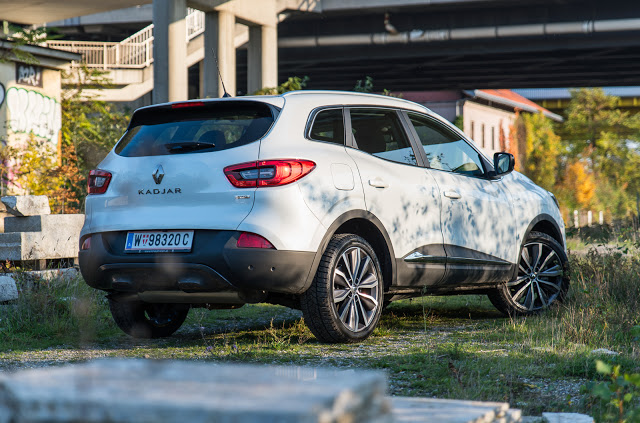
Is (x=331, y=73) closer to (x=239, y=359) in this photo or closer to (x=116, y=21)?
(x=116, y=21)

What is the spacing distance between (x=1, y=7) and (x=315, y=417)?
22624mm

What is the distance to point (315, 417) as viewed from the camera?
1.58 m

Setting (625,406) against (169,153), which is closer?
(625,406)

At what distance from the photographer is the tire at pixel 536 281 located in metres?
7.91

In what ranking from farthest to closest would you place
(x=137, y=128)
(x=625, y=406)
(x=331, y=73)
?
(x=331, y=73)
(x=137, y=128)
(x=625, y=406)

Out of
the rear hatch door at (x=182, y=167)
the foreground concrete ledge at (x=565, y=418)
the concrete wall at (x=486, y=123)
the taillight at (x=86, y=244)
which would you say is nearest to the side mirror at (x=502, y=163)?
the rear hatch door at (x=182, y=167)

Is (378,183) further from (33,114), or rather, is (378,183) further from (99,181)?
(33,114)

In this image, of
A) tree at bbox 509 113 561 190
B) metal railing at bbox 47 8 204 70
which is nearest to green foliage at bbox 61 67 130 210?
metal railing at bbox 47 8 204 70

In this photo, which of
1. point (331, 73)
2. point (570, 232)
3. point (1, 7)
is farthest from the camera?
point (331, 73)

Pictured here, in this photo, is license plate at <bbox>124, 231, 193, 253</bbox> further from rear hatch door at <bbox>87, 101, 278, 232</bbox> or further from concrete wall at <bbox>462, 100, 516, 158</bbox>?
concrete wall at <bbox>462, 100, 516, 158</bbox>

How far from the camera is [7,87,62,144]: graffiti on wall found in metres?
17.2

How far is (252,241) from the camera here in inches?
217

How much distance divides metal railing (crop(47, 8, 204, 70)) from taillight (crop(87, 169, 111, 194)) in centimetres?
2242

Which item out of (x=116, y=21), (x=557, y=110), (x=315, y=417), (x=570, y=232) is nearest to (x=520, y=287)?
(x=570, y=232)
